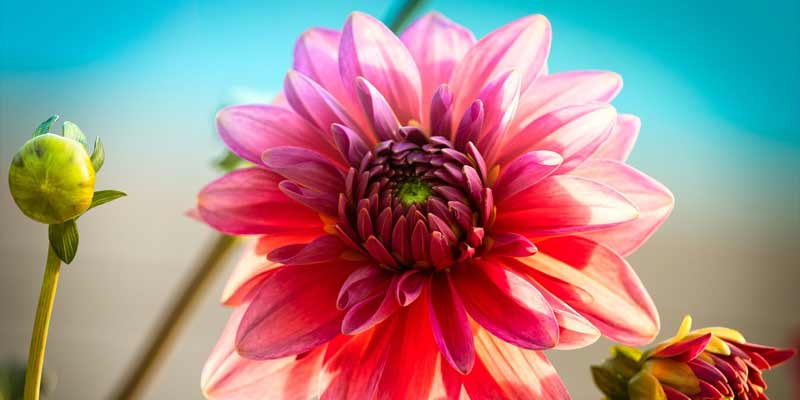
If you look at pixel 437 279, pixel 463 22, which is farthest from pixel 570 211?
pixel 463 22

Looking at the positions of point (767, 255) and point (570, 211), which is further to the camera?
point (767, 255)

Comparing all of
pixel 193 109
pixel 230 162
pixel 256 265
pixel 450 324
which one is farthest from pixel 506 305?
pixel 193 109

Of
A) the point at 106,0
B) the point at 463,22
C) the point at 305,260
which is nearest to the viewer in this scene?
the point at 305,260

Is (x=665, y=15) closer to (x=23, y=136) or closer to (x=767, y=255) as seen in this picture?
(x=767, y=255)

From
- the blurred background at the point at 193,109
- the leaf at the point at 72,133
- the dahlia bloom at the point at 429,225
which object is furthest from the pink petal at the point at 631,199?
the blurred background at the point at 193,109

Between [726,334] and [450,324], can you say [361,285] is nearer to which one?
[450,324]

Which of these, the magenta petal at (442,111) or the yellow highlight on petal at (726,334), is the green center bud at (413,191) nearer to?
the magenta petal at (442,111)

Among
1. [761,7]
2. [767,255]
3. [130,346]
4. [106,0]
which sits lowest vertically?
[130,346]
